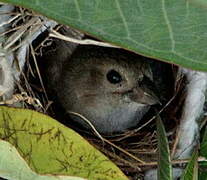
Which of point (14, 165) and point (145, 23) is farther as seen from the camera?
point (14, 165)

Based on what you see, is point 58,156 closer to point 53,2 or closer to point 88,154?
point 88,154

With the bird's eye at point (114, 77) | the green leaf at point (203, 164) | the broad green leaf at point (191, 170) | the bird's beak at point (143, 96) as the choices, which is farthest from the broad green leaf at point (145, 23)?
the bird's eye at point (114, 77)

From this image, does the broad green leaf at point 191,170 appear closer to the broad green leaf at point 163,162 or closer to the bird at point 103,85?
the broad green leaf at point 163,162

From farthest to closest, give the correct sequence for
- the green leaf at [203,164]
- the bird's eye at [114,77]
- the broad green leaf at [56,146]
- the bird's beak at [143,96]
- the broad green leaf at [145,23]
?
the bird's eye at [114,77], the bird's beak at [143,96], the green leaf at [203,164], the broad green leaf at [56,146], the broad green leaf at [145,23]

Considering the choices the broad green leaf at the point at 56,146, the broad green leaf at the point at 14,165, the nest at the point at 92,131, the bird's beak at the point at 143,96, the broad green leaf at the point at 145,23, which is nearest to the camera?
the broad green leaf at the point at 145,23

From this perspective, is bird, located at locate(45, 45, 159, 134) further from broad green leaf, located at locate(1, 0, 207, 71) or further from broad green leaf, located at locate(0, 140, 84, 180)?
broad green leaf, located at locate(1, 0, 207, 71)

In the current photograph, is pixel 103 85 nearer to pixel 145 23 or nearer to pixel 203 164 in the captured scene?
pixel 203 164

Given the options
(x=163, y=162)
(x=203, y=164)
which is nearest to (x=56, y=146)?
(x=163, y=162)
